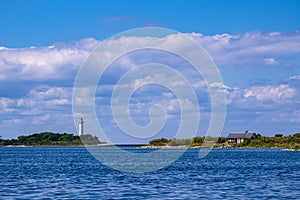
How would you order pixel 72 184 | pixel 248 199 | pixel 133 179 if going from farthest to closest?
pixel 133 179, pixel 72 184, pixel 248 199

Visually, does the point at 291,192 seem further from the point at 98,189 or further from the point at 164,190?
the point at 98,189

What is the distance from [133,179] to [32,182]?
11229mm

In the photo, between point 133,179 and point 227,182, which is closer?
point 227,182

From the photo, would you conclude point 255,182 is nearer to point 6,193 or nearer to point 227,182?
point 227,182

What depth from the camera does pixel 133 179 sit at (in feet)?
223

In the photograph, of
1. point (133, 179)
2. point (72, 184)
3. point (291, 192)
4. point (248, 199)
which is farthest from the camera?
point (133, 179)

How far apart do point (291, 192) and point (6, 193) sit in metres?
24.8

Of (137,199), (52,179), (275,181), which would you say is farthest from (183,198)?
(52,179)

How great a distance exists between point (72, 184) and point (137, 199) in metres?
15.2

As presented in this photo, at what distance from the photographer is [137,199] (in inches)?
1890

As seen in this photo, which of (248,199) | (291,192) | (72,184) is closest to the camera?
(248,199)

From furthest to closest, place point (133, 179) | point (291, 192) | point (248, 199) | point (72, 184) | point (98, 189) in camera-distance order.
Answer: point (133, 179)
point (72, 184)
point (98, 189)
point (291, 192)
point (248, 199)

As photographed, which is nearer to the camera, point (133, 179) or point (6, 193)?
point (6, 193)

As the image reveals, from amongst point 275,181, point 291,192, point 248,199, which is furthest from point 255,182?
point 248,199
